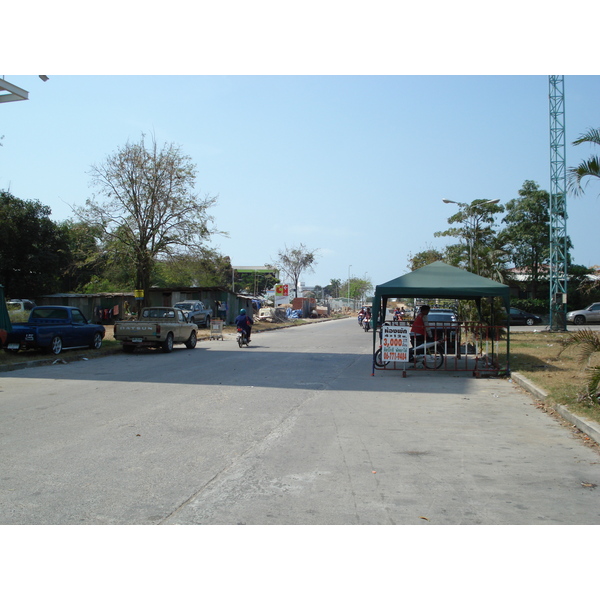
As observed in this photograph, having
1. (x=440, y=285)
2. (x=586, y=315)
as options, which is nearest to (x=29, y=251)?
(x=440, y=285)

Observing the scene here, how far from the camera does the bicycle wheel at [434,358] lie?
1548cm

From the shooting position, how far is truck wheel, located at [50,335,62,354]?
17.6m

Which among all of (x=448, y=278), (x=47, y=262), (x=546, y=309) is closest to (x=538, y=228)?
(x=546, y=309)

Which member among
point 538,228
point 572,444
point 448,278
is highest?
point 538,228

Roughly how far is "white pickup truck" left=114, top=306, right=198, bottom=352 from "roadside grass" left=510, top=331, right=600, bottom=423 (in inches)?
461

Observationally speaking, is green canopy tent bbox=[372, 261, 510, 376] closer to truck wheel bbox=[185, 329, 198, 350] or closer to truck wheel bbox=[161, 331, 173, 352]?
truck wheel bbox=[161, 331, 173, 352]

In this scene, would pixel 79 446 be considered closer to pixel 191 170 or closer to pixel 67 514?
pixel 67 514

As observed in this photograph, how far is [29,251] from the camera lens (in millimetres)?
42281

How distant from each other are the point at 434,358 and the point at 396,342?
1.87 meters

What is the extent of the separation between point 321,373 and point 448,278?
424 cm

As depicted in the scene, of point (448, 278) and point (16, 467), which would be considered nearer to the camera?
point (16, 467)

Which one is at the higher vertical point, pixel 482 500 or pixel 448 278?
pixel 448 278

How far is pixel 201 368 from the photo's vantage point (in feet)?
50.8

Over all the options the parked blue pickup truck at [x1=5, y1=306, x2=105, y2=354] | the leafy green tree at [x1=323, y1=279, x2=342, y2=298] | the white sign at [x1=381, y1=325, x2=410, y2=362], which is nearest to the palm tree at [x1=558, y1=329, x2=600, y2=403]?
the white sign at [x1=381, y1=325, x2=410, y2=362]
